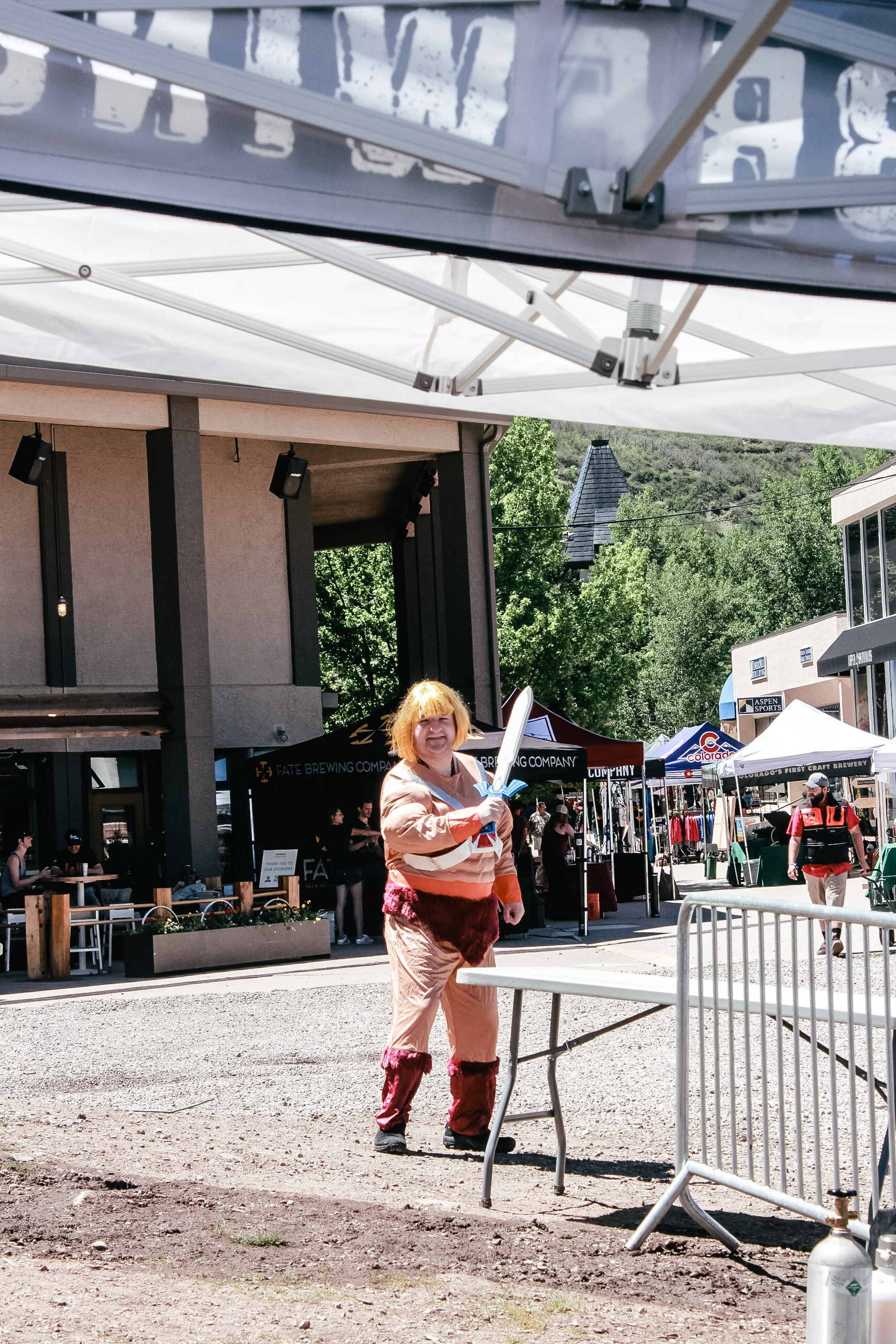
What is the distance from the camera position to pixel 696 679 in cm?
7838

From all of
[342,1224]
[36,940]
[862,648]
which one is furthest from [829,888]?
[862,648]

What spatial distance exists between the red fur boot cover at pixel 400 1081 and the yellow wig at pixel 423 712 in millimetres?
1197

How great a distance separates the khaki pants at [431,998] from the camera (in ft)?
18.9

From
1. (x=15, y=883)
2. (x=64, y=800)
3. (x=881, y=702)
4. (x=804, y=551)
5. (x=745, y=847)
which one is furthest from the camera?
(x=804, y=551)

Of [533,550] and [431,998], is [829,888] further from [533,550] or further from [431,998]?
[533,550]

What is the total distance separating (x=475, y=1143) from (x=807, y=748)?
1774 centimetres

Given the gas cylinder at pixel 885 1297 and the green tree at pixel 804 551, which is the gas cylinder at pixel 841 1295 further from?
the green tree at pixel 804 551

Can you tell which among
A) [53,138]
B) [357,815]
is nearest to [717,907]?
[53,138]

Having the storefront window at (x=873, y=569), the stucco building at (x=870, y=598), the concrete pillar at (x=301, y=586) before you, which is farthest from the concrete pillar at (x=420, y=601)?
the storefront window at (x=873, y=569)

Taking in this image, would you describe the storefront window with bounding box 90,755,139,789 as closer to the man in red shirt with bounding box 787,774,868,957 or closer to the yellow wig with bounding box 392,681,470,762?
the man in red shirt with bounding box 787,774,868,957

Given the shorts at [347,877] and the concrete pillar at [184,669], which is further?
the concrete pillar at [184,669]

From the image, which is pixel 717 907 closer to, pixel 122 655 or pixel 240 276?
pixel 240 276

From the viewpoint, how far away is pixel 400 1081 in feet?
19.1

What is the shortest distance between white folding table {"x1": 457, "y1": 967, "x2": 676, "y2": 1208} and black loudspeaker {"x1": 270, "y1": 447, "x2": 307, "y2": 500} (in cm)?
1523
